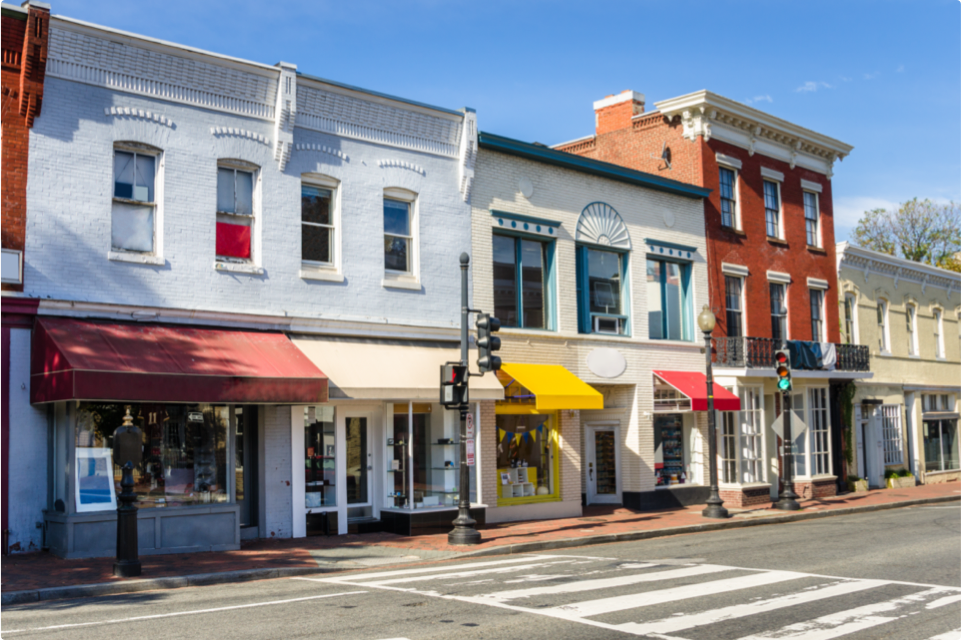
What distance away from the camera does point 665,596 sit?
9820 millimetres

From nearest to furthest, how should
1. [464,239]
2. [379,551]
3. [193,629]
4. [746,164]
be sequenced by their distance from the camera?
[193,629]
[379,551]
[464,239]
[746,164]

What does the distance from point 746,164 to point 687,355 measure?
6.87m

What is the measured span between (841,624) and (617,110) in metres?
22.1

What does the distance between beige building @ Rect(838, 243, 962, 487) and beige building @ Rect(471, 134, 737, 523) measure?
9.33 meters

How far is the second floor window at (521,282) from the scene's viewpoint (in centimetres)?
2030

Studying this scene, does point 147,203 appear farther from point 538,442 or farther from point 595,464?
point 595,464

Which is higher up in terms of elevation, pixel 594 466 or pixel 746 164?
pixel 746 164

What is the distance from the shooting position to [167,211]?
1534cm

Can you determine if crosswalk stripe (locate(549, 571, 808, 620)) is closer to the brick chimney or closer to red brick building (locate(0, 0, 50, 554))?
red brick building (locate(0, 0, 50, 554))

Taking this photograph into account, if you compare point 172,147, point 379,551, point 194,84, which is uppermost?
point 194,84

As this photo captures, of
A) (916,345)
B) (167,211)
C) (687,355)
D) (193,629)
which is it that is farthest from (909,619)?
(916,345)

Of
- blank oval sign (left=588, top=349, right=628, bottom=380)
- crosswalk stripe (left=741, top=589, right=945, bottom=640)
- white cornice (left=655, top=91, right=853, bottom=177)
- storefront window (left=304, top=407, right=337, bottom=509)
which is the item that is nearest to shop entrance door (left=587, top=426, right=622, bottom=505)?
blank oval sign (left=588, top=349, right=628, bottom=380)

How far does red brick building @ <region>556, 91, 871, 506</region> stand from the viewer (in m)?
25.2

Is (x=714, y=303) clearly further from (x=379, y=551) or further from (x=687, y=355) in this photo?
(x=379, y=551)
